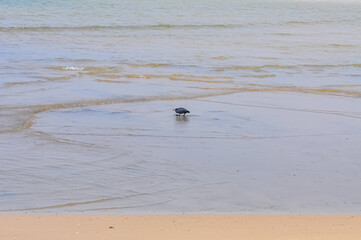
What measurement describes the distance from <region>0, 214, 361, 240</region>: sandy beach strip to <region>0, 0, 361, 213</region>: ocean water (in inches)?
12.4

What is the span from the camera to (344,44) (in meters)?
25.8

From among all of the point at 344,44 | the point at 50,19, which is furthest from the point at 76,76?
the point at 50,19

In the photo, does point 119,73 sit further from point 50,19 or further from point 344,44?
point 50,19

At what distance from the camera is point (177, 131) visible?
948cm

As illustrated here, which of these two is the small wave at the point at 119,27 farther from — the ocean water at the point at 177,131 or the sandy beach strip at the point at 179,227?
the sandy beach strip at the point at 179,227

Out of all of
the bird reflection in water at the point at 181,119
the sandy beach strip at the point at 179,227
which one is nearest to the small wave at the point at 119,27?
the bird reflection in water at the point at 181,119

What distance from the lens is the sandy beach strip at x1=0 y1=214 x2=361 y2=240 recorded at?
17.3 ft

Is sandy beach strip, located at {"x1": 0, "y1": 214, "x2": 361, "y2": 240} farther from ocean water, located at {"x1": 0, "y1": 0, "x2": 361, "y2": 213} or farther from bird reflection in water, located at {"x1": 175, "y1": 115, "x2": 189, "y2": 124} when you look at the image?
bird reflection in water, located at {"x1": 175, "y1": 115, "x2": 189, "y2": 124}

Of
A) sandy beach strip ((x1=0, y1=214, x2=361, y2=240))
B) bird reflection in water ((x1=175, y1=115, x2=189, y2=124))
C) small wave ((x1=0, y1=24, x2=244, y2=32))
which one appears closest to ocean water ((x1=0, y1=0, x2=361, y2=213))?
bird reflection in water ((x1=175, y1=115, x2=189, y2=124))

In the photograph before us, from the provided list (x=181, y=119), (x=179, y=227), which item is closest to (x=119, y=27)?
(x=181, y=119)

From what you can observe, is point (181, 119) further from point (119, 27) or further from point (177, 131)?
point (119, 27)

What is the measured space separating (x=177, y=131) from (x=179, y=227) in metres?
4.02

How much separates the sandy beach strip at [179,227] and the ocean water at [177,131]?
1.03 ft

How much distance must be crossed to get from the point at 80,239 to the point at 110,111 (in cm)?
584
